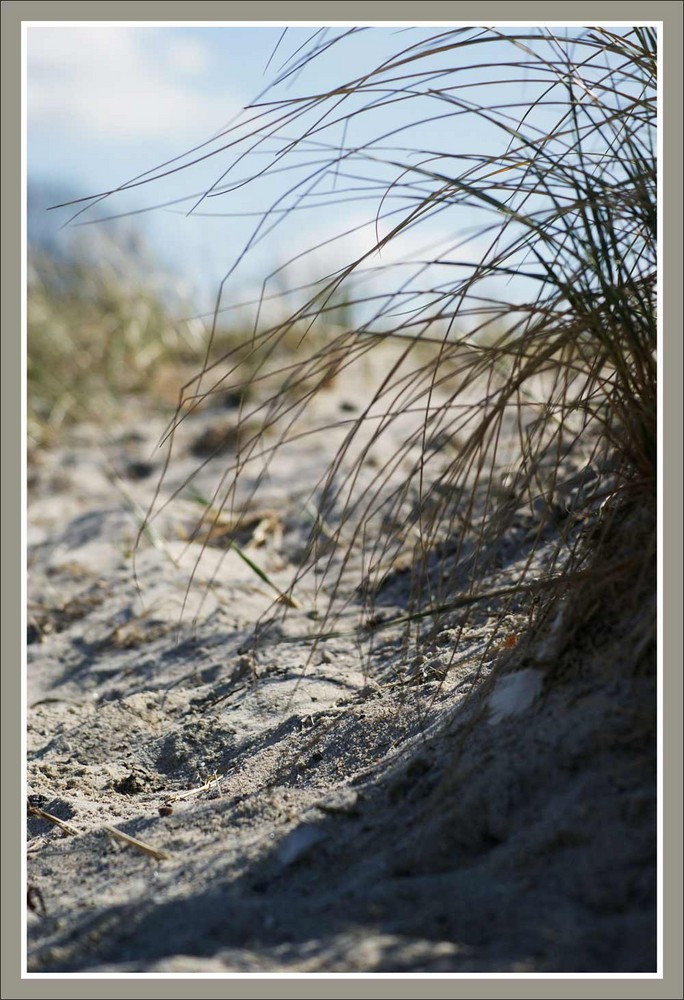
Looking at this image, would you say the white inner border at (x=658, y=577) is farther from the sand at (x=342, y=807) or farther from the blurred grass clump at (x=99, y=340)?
the blurred grass clump at (x=99, y=340)

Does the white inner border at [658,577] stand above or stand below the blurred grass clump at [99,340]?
below

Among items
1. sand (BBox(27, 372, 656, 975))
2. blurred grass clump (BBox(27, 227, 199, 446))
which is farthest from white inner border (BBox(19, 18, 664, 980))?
blurred grass clump (BBox(27, 227, 199, 446))

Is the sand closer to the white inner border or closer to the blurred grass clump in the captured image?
the white inner border

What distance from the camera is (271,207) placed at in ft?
5.42

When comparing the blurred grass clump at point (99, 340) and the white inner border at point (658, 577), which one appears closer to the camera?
the white inner border at point (658, 577)

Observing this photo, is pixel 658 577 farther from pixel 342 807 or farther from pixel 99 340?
pixel 99 340

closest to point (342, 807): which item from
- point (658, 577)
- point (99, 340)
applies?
point (658, 577)

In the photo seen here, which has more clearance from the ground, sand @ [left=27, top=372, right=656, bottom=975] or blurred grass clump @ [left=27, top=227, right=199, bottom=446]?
blurred grass clump @ [left=27, top=227, right=199, bottom=446]

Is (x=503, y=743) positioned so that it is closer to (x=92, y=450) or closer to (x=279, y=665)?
(x=279, y=665)

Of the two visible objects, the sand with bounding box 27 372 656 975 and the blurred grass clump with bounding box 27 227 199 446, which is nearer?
the sand with bounding box 27 372 656 975

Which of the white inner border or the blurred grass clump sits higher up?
the blurred grass clump

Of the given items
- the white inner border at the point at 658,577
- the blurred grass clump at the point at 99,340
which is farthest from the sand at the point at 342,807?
the blurred grass clump at the point at 99,340

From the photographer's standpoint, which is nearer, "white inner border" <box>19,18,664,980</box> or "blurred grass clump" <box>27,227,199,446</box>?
"white inner border" <box>19,18,664,980</box>

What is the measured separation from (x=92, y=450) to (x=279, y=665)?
2544 mm
